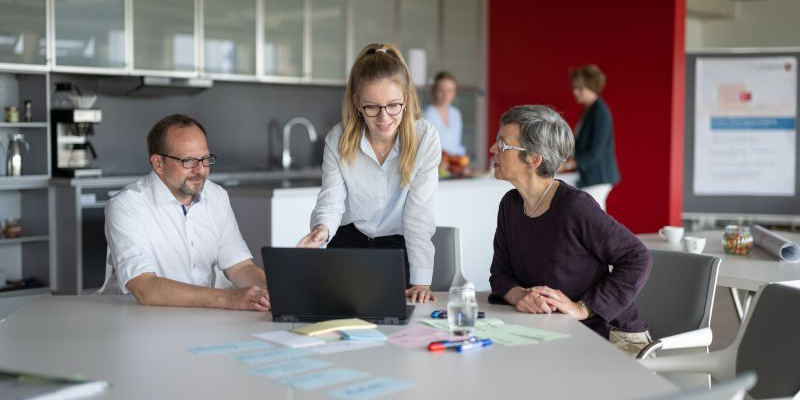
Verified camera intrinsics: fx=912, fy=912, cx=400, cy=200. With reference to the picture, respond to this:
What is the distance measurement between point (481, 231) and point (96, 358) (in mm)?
4226

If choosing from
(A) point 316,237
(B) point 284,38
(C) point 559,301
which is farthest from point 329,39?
(C) point 559,301

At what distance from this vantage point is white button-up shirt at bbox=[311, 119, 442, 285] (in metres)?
2.90

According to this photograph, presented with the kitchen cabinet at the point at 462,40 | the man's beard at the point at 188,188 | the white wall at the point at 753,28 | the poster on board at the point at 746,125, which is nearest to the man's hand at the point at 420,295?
the man's beard at the point at 188,188

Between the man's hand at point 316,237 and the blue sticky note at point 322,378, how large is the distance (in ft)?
2.78

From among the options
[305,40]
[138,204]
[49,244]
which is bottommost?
[49,244]

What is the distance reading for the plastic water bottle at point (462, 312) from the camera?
2.12m

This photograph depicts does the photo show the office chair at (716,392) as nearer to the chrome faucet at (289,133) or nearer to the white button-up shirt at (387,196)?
the white button-up shirt at (387,196)

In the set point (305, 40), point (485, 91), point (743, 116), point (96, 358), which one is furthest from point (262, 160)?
point (96, 358)

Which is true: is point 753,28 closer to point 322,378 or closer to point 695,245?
point 695,245

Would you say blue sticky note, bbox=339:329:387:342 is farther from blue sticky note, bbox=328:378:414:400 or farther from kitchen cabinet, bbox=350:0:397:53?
kitchen cabinet, bbox=350:0:397:53

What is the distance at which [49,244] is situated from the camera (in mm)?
5879

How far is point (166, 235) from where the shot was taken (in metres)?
2.83

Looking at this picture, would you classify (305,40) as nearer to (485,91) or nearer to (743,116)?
(485,91)

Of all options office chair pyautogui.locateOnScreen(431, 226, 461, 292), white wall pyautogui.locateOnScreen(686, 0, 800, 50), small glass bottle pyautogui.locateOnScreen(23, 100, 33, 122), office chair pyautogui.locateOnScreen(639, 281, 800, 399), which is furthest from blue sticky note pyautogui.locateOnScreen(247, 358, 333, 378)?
white wall pyautogui.locateOnScreen(686, 0, 800, 50)
